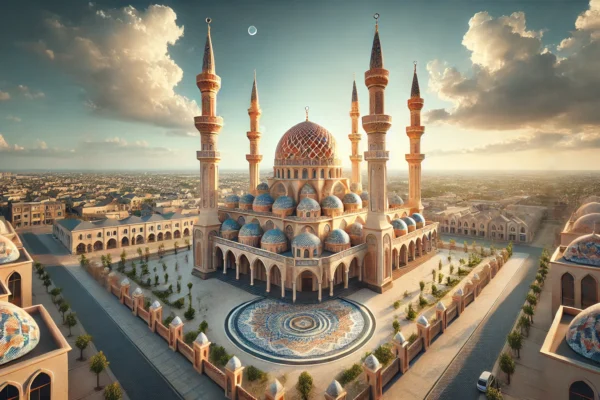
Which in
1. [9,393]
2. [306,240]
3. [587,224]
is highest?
[587,224]

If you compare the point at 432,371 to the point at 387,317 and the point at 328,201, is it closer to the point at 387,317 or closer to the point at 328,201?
the point at 387,317

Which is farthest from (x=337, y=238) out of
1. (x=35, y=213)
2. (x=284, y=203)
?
(x=35, y=213)

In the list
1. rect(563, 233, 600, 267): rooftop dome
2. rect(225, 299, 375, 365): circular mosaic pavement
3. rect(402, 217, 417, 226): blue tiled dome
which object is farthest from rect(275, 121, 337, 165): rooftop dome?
rect(563, 233, 600, 267): rooftop dome

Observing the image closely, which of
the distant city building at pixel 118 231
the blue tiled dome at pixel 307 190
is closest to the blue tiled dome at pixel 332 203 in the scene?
the blue tiled dome at pixel 307 190

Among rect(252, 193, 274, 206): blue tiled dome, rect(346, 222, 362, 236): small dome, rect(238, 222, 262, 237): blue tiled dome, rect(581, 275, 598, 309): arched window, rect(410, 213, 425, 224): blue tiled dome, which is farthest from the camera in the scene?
rect(410, 213, 425, 224): blue tiled dome

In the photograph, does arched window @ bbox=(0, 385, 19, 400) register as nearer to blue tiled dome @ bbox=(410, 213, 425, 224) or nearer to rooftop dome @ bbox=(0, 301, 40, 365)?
rooftop dome @ bbox=(0, 301, 40, 365)

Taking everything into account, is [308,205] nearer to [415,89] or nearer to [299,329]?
[299,329]
